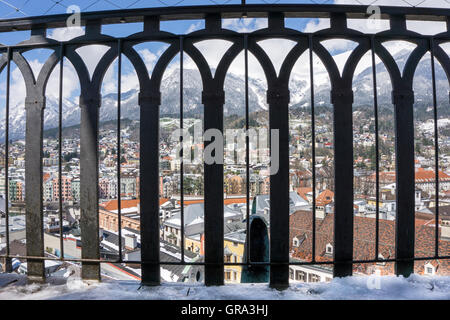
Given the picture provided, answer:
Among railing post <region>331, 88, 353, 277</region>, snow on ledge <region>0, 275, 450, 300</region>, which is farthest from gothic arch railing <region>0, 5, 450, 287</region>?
snow on ledge <region>0, 275, 450, 300</region>

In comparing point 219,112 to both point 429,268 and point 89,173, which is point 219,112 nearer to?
point 89,173

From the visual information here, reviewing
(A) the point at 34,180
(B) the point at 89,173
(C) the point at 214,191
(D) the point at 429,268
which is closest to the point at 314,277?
(D) the point at 429,268

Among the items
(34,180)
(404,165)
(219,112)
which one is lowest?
(34,180)

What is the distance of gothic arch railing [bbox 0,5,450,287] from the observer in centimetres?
288

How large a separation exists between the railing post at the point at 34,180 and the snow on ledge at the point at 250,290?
0.29 metres

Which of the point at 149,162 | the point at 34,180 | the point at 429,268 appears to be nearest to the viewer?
the point at 149,162

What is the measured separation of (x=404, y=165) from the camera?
117 inches

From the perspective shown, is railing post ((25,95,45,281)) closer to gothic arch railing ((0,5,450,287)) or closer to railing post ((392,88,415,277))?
gothic arch railing ((0,5,450,287))

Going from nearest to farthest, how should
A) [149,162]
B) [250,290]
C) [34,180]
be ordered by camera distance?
[250,290]
[149,162]
[34,180]

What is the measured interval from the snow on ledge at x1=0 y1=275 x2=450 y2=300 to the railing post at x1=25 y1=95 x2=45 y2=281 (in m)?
0.29

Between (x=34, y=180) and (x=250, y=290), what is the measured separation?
3.20m

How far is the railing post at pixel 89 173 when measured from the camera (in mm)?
2967

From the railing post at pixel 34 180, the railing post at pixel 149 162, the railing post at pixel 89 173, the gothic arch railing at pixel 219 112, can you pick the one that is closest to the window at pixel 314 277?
the gothic arch railing at pixel 219 112

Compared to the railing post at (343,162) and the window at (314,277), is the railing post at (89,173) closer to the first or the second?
the railing post at (343,162)
